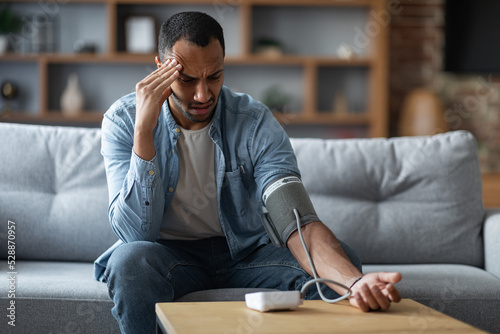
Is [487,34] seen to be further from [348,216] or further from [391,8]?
[348,216]

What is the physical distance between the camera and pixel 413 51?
4.26 metres

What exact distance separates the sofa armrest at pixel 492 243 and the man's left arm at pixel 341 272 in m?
0.75

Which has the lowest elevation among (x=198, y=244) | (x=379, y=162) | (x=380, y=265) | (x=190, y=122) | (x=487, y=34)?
(x=380, y=265)

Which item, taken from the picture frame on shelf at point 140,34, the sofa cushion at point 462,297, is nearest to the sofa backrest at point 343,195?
the sofa cushion at point 462,297

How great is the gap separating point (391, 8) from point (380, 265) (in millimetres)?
2573

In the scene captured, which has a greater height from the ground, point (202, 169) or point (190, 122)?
point (190, 122)

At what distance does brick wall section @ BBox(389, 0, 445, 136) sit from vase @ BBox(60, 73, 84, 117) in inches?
80.5

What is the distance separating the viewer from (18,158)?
79.0 inches

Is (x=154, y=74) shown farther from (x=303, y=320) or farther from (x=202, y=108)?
(x=303, y=320)

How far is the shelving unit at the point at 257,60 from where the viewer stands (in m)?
4.00

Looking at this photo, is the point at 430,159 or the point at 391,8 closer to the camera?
the point at 430,159

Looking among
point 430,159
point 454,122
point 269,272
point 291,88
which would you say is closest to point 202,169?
point 269,272

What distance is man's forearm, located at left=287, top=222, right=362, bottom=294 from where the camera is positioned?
1.28m

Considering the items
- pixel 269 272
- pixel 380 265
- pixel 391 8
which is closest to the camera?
pixel 269 272
